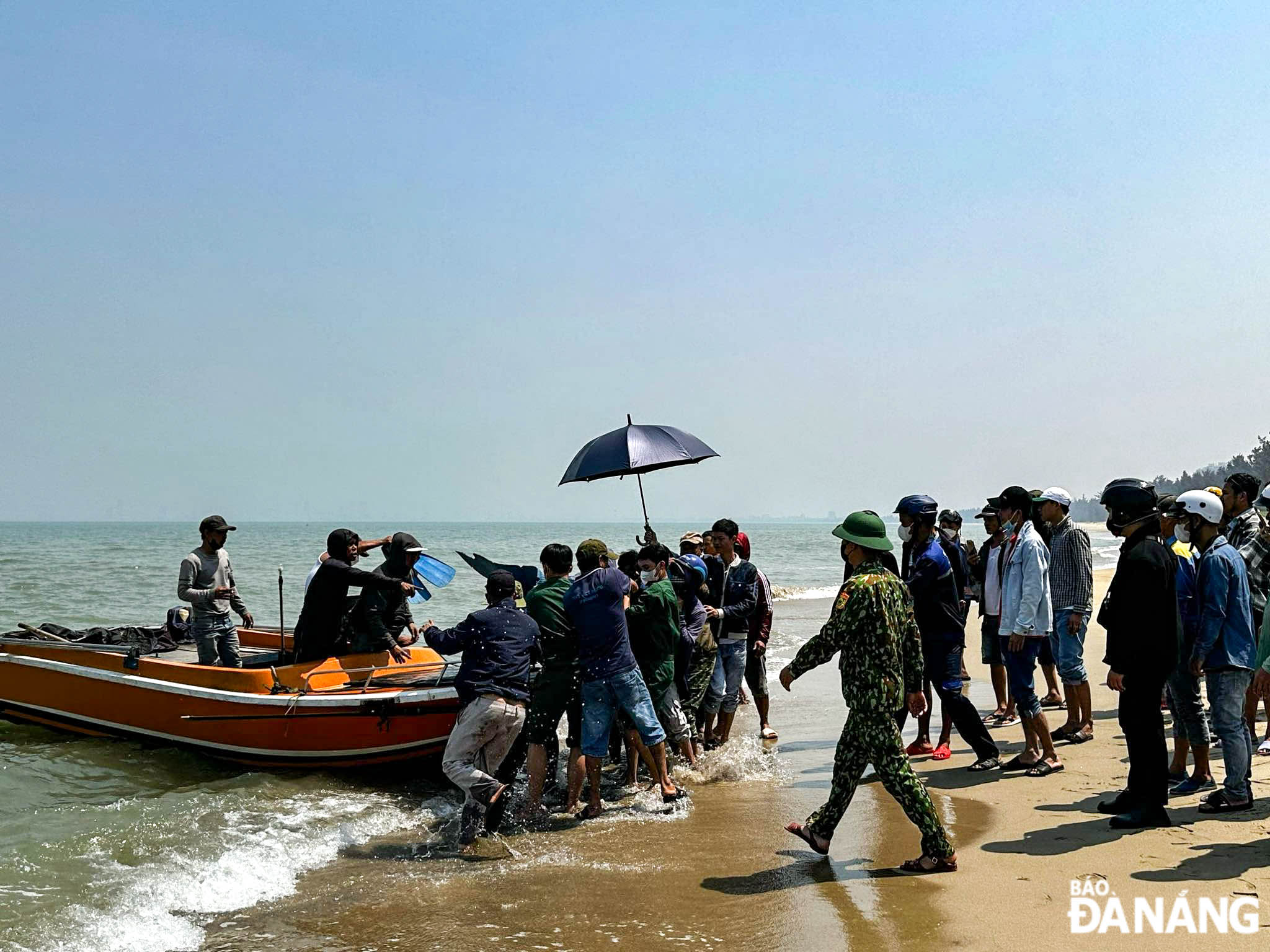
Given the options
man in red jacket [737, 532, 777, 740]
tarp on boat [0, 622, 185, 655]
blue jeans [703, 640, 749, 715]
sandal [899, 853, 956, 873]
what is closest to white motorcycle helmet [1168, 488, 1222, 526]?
sandal [899, 853, 956, 873]

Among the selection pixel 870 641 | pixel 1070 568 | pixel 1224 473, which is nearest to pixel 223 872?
pixel 870 641

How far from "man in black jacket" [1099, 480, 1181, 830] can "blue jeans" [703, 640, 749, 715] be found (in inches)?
138

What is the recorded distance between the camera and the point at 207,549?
973 centimetres

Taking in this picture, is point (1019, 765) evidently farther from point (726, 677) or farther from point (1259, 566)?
point (726, 677)

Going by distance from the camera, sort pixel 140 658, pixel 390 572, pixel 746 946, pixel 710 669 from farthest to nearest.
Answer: pixel 140 658, pixel 390 572, pixel 710 669, pixel 746 946

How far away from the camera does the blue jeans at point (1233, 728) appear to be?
19.8 ft

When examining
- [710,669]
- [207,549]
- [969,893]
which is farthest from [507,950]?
[207,549]

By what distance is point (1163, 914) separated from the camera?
4.79m

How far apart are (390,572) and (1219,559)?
6488mm

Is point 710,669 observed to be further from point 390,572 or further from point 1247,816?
point 1247,816

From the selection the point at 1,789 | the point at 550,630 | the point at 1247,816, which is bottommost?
the point at 1,789

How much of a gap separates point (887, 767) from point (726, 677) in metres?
3.67

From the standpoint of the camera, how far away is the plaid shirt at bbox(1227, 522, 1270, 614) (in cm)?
700

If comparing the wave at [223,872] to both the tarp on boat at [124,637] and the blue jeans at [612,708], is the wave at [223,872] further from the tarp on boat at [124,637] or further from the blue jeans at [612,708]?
the tarp on boat at [124,637]
